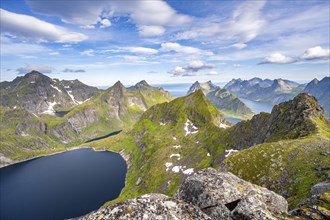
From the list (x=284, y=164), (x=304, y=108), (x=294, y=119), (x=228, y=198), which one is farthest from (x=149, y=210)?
(x=304, y=108)

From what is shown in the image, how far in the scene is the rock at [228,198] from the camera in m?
17.7

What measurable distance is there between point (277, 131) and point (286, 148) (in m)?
57.1

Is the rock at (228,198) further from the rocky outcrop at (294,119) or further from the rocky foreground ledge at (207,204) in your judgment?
the rocky outcrop at (294,119)

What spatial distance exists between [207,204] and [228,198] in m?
1.83

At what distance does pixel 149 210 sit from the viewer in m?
14.0

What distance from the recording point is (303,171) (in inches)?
2532

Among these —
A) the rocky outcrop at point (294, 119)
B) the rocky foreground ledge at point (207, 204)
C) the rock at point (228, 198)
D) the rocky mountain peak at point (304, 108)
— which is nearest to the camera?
the rocky foreground ledge at point (207, 204)

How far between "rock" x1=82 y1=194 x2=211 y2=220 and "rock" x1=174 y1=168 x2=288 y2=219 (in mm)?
5039

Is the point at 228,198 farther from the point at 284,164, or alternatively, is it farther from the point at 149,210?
the point at 284,164

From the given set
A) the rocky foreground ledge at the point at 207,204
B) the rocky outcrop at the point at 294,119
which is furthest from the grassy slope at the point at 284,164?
the rocky foreground ledge at the point at 207,204

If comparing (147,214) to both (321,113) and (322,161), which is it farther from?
(321,113)

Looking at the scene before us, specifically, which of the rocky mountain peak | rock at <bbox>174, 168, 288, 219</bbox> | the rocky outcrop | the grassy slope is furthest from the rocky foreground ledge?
the rocky mountain peak

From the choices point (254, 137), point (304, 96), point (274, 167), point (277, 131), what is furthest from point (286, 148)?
point (254, 137)

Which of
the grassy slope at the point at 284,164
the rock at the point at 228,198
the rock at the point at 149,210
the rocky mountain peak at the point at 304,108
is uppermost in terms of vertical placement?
the rock at the point at 149,210
